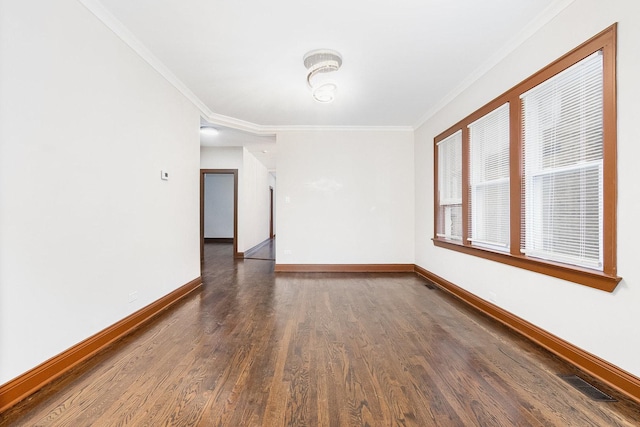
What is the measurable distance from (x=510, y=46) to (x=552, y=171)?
1.27m

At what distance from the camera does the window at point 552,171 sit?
1.70 m

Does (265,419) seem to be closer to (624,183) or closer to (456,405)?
(456,405)

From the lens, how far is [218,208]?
9.63 m

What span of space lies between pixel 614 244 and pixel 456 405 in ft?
4.51

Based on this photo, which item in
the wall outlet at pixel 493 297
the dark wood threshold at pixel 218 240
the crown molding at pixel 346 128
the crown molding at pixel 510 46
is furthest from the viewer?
the dark wood threshold at pixel 218 240

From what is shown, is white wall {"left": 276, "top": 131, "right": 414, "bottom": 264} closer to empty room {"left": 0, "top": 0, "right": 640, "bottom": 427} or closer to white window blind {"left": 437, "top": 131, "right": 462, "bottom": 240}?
white window blind {"left": 437, "top": 131, "right": 462, "bottom": 240}

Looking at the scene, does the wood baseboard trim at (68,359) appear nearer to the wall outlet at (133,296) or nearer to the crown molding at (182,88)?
the wall outlet at (133,296)

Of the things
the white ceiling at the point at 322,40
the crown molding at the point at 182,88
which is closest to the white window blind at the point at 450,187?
the white ceiling at the point at 322,40

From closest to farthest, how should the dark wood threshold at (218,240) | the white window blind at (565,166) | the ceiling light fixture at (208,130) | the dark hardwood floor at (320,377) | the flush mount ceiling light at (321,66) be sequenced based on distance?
the dark hardwood floor at (320,377), the white window blind at (565,166), the flush mount ceiling light at (321,66), the ceiling light fixture at (208,130), the dark wood threshold at (218,240)

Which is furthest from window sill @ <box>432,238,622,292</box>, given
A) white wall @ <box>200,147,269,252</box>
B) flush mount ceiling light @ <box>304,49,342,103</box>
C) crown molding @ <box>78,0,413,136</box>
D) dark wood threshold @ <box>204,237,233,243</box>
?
dark wood threshold @ <box>204,237,233,243</box>

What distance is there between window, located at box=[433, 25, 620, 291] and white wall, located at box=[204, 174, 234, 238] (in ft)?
26.6

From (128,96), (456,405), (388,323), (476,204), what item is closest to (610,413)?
(456,405)

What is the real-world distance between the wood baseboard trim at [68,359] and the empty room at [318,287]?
1 cm

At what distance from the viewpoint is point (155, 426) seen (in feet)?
4.39
